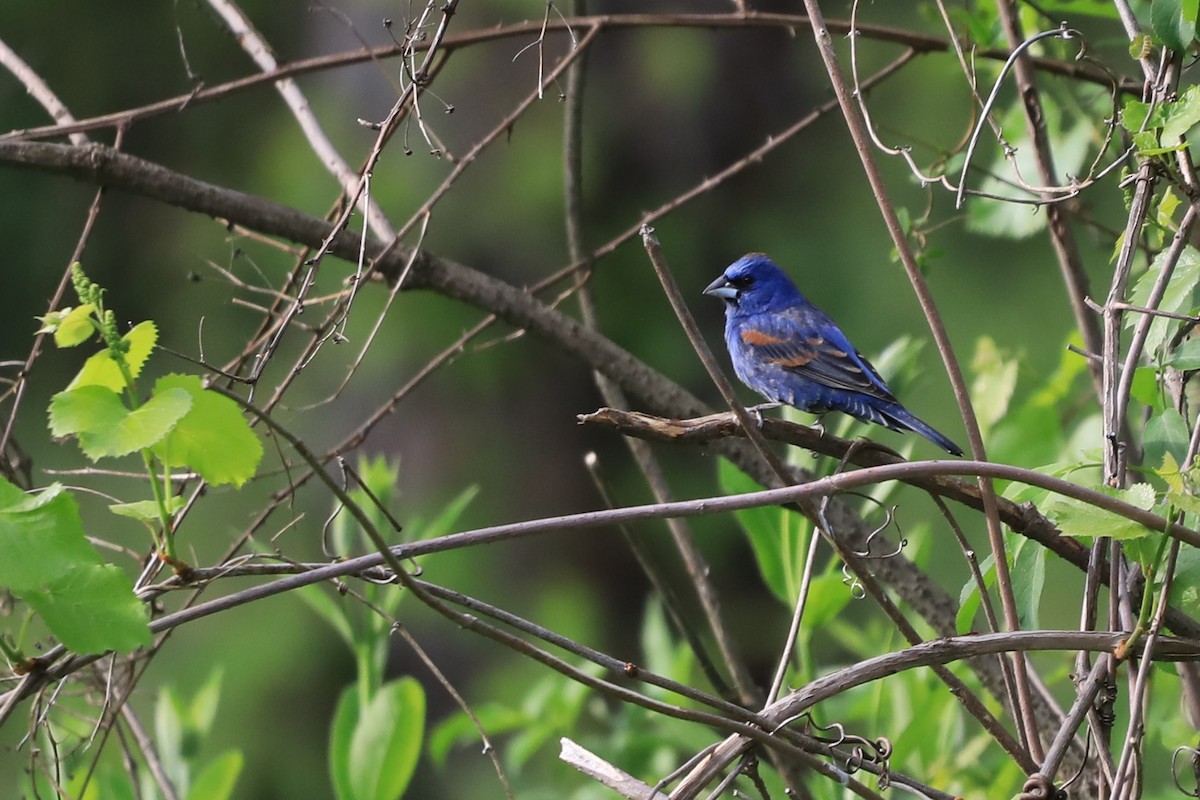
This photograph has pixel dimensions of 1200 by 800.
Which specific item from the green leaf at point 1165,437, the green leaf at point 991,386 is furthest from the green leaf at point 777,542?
the green leaf at point 1165,437

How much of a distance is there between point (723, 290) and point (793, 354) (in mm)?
413

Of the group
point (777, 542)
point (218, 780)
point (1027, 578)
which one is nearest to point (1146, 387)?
point (1027, 578)

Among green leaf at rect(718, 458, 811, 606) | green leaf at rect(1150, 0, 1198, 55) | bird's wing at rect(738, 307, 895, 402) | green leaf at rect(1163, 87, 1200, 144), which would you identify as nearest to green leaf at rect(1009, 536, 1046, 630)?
green leaf at rect(1163, 87, 1200, 144)

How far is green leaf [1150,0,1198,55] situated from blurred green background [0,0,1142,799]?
4021mm

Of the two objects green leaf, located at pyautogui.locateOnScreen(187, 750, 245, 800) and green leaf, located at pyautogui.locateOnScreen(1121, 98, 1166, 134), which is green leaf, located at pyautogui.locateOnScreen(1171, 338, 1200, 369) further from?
green leaf, located at pyautogui.locateOnScreen(187, 750, 245, 800)

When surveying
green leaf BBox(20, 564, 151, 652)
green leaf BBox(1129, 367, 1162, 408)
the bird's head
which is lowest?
the bird's head

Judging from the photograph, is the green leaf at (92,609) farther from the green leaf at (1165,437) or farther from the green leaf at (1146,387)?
the green leaf at (1146,387)

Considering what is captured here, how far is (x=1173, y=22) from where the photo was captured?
1.34 m

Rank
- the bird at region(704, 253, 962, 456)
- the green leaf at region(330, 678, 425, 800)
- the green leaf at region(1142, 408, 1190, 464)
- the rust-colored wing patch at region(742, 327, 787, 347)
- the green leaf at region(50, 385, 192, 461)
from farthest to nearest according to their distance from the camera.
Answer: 1. the rust-colored wing patch at region(742, 327, 787, 347)
2. the bird at region(704, 253, 962, 456)
3. the green leaf at region(330, 678, 425, 800)
4. the green leaf at region(1142, 408, 1190, 464)
5. the green leaf at region(50, 385, 192, 461)

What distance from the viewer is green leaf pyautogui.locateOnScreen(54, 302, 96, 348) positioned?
3.44 feet

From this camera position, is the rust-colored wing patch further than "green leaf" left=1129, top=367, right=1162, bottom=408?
Yes

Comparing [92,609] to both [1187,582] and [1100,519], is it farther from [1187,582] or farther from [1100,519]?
[1187,582]

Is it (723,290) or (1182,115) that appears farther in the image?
(723,290)

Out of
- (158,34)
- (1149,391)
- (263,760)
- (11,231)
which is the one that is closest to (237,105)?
(158,34)
